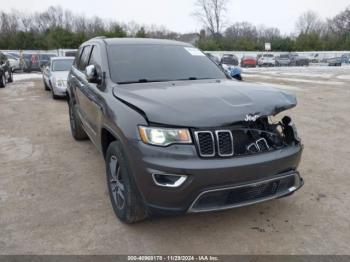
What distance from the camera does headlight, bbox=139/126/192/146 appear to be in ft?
8.31

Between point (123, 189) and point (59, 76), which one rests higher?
point (59, 76)

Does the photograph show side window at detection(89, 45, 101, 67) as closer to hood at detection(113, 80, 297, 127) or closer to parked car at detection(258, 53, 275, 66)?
hood at detection(113, 80, 297, 127)

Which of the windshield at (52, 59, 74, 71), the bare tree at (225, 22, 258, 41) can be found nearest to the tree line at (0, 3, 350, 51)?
the bare tree at (225, 22, 258, 41)

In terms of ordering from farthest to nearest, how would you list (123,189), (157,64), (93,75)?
(157,64) → (93,75) → (123,189)

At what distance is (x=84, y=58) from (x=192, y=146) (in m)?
3.09

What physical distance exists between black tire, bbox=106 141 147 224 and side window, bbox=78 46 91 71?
2.07 meters

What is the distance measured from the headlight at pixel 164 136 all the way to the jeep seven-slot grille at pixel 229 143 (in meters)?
0.09

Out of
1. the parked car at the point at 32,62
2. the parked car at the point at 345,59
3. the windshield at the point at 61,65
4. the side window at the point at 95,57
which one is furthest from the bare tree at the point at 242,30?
the side window at the point at 95,57

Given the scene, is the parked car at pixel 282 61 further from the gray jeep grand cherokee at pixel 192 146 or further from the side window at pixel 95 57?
the gray jeep grand cherokee at pixel 192 146

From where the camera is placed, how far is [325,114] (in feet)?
27.3

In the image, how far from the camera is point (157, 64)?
3.86 meters

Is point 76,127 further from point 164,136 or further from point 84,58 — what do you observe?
point 164,136

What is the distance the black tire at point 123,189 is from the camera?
9.14ft

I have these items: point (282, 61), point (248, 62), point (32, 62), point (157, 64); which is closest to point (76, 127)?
point (157, 64)
